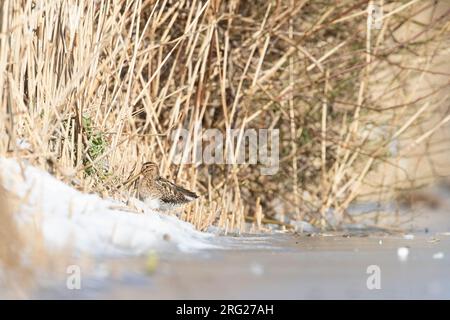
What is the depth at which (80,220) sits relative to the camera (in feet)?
12.2

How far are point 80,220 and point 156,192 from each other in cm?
140

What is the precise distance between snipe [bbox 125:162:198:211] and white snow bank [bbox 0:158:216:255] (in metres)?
0.86

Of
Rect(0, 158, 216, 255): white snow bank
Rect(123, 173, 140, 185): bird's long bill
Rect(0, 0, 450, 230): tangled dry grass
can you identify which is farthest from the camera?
Rect(123, 173, 140, 185): bird's long bill

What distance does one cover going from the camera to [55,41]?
4.70m

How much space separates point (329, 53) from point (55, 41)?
2498 mm

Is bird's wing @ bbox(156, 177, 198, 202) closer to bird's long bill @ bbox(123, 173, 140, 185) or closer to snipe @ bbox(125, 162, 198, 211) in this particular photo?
snipe @ bbox(125, 162, 198, 211)

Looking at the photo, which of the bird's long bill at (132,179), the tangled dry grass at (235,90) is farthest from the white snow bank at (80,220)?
the bird's long bill at (132,179)

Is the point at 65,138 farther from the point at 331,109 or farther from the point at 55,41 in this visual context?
the point at 331,109

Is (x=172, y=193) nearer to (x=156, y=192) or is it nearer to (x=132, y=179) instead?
(x=156, y=192)

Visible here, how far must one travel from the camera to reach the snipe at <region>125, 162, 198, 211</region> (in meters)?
5.09

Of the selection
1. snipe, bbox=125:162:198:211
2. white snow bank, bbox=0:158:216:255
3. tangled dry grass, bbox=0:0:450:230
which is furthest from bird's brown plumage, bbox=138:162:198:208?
white snow bank, bbox=0:158:216:255

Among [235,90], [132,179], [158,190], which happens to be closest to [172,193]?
[158,190]

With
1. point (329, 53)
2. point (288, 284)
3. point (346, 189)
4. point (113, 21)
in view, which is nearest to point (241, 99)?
point (329, 53)
